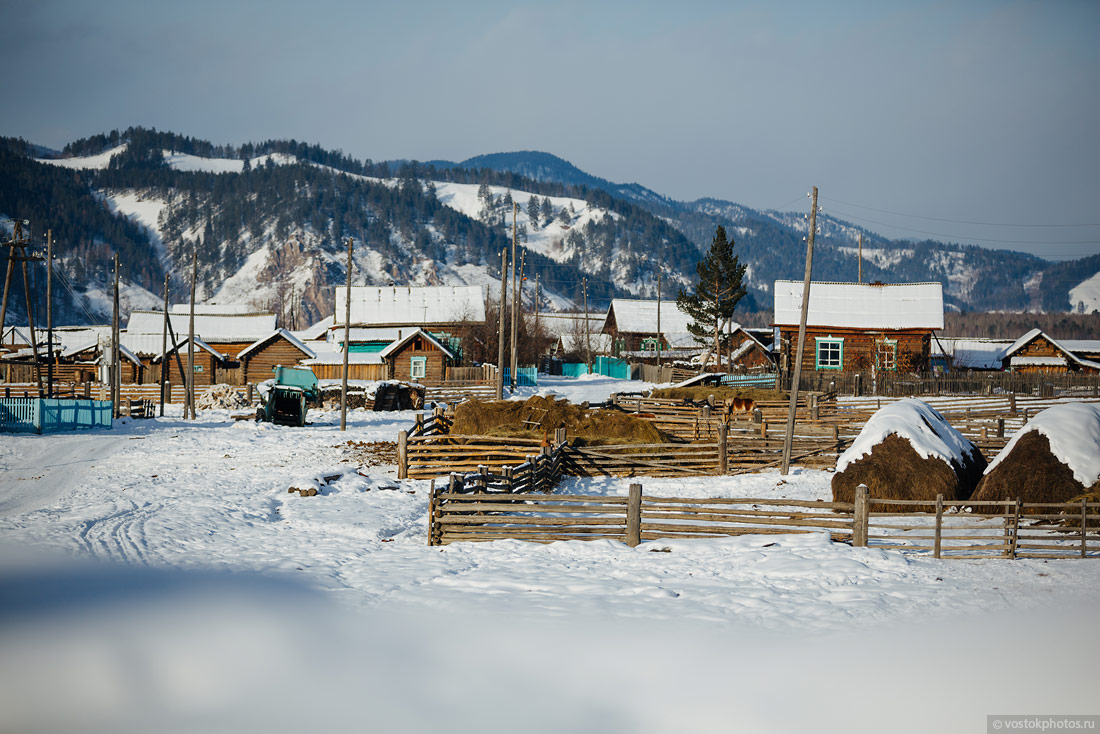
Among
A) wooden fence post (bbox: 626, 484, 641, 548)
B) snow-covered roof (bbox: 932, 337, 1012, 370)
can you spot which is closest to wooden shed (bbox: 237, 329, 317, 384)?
snow-covered roof (bbox: 932, 337, 1012, 370)

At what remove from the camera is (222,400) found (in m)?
46.5

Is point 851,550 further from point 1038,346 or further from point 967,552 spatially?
point 1038,346

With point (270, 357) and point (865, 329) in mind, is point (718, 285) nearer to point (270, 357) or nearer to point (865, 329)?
point (865, 329)

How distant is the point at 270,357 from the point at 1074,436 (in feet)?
166

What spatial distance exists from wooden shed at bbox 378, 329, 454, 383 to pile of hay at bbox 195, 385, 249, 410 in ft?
36.5

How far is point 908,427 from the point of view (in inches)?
744

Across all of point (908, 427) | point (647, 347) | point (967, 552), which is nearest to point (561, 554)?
point (967, 552)

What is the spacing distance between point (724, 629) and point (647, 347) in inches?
3142

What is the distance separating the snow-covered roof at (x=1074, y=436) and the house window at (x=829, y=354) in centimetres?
3340

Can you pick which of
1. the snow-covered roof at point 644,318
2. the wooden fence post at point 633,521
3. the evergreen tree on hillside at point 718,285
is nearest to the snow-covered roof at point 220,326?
the evergreen tree on hillside at point 718,285

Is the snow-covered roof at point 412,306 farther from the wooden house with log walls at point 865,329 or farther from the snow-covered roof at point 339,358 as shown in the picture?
the wooden house with log walls at point 865,329

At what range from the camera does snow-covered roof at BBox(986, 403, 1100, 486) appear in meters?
16.4
